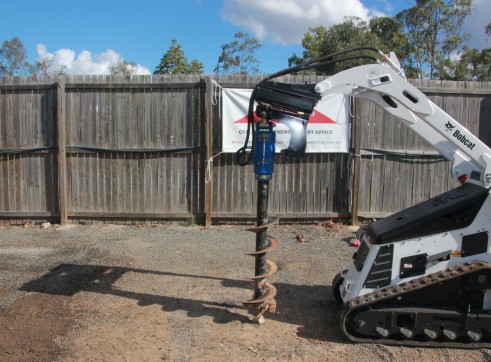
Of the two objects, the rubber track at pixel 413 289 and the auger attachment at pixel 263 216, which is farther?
the auger attachment at pixel 263 216

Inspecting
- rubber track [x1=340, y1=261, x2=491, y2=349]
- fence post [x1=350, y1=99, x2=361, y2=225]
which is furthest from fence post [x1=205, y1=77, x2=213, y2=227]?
rubber track [x1=340, y1=261, x2=491, y2=349]

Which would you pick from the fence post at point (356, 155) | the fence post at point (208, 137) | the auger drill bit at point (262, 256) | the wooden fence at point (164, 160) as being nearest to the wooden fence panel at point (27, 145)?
the wooden fence at point (164, 160)

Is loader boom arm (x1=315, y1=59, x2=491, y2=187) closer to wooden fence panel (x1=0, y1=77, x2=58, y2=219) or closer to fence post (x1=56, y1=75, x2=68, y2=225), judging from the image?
fence post (x1=56, y1=75, x2=68, y2=225)

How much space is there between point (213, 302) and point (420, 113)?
122 inches

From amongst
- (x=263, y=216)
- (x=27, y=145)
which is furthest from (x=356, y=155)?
(x=27, y=145)

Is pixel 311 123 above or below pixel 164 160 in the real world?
above

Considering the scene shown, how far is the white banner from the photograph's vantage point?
852 cm

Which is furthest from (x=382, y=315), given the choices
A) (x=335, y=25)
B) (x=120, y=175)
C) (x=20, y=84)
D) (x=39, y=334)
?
(x=335, y=25)

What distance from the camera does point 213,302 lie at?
5223 mm

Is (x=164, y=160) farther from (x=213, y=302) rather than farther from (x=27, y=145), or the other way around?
(x=213, y=302)

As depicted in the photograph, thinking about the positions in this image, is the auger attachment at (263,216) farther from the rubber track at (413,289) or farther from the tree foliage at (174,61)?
the tree foliage at (174,61)

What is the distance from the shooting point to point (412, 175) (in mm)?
8906

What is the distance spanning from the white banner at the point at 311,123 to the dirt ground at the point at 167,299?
1.71 m

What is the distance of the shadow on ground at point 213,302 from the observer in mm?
4699
